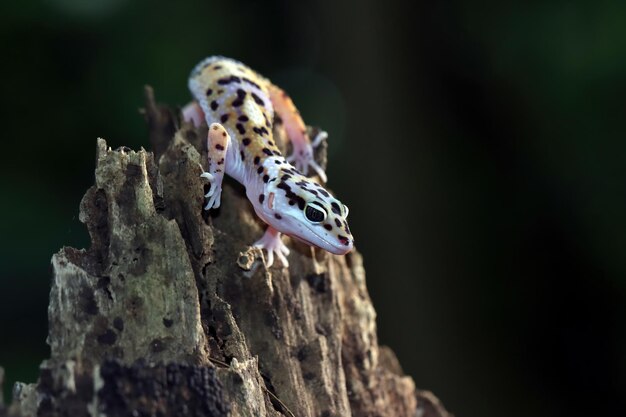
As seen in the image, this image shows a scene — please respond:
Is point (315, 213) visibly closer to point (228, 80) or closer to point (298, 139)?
point (298, 139)

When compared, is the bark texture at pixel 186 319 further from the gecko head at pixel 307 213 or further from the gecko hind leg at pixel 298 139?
the gecko hind leg at pixel 298 139

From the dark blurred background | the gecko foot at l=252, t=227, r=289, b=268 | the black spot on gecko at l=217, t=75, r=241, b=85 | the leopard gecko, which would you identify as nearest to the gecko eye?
the leopard gecko

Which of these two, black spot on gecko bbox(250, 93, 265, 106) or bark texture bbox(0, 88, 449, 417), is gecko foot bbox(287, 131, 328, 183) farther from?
bark texture bbox(0, 88, 449, 417)

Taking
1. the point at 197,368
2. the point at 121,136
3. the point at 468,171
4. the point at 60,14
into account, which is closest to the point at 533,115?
the point at 468,171

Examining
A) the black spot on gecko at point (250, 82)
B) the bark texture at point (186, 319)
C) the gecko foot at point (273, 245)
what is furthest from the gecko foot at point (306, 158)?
the gecko foot at point (273, 245)

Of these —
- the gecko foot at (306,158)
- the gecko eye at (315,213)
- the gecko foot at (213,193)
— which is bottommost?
the gecko eye at (315,213)

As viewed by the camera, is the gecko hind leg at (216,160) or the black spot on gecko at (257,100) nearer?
the gecko hind leg at (216,160)
